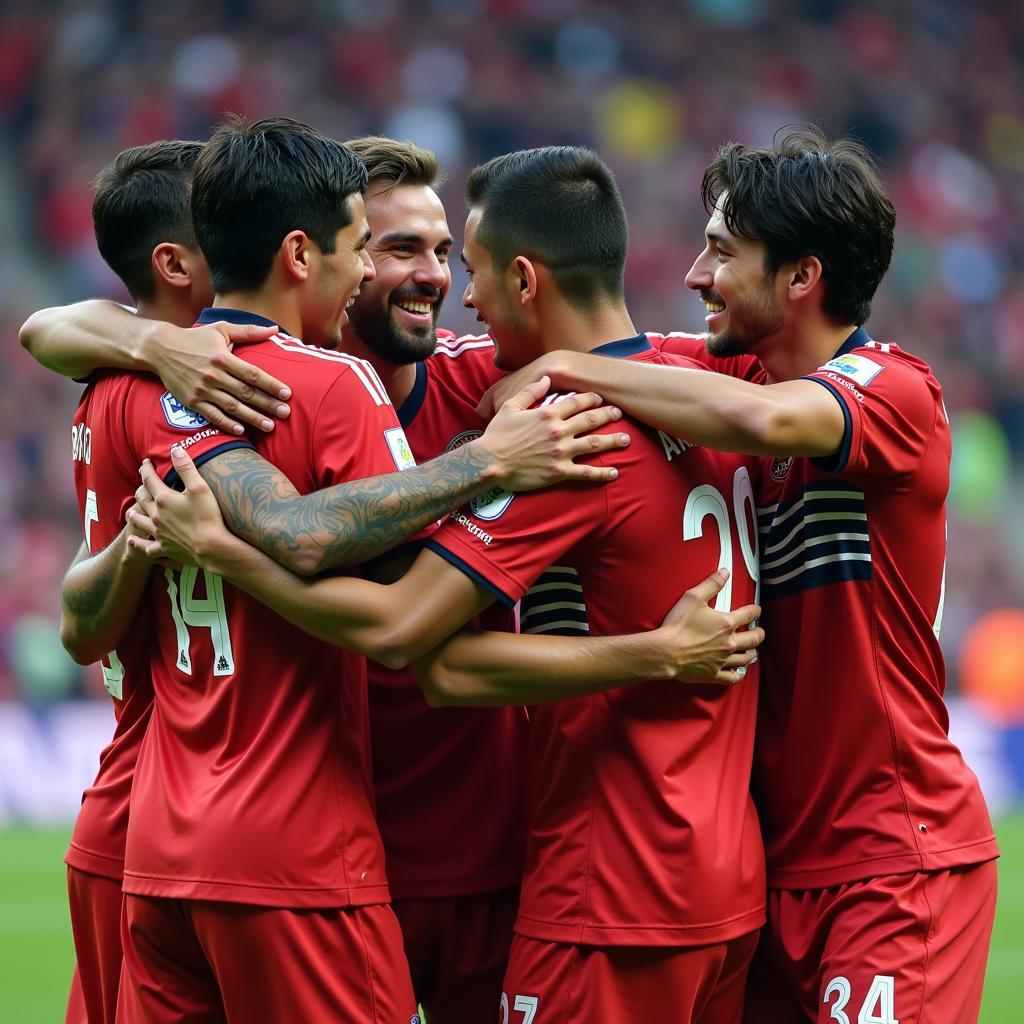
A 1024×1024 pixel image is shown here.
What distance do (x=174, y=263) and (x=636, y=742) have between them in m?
1.76

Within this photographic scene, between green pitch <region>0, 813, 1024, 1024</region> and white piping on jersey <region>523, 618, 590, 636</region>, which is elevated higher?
white piping on jersey <region>523, 618, 590, 636</region>

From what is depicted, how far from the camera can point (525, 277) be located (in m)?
3.68

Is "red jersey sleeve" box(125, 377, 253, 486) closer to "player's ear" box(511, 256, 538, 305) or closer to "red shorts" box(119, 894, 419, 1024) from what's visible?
"player's ear" box(511, 256, 538, 305)

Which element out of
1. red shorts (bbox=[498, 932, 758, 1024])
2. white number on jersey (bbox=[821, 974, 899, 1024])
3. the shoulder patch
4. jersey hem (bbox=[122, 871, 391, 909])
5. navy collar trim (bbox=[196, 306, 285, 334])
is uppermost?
navy collar trim (bbox=[196, 306, 285, 334])

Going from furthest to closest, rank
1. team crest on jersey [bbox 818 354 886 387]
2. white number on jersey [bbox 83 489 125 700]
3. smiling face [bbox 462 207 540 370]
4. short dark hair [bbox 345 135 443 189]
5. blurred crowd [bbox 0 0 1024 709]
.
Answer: blurred crowd [bbox 0 0 1024 709] → short dark hair [bbox 345 135 443 189] → white number on jersey [bbox 83 489 125 700] → smiling face [bbox 462 207 540 370] → team crest on jersey [bbox 818 354 886 387]

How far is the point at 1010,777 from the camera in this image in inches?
492

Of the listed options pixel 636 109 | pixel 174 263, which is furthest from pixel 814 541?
pixel 636 109

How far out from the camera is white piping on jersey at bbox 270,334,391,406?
3482 mm

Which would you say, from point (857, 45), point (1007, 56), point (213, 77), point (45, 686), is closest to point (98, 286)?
point (213, 77)

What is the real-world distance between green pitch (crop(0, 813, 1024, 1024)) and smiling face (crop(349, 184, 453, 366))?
448 centimetres

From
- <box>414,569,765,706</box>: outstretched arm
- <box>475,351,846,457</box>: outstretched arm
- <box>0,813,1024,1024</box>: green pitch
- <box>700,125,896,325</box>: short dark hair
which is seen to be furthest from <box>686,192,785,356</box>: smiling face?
<box>0,813,1024,1024</box>: green pitch

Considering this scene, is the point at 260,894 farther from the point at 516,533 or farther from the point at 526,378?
the point at 526,378

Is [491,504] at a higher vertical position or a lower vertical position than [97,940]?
higher

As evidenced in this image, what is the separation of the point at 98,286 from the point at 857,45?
9.09 metres
